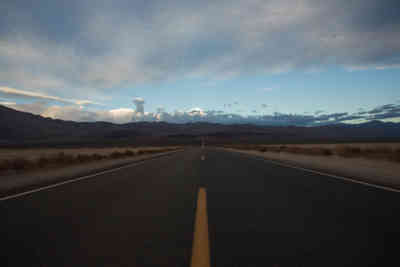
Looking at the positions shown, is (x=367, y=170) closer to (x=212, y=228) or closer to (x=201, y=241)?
(x=212, y=228)

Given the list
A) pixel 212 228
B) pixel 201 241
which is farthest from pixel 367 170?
pixel 201 241

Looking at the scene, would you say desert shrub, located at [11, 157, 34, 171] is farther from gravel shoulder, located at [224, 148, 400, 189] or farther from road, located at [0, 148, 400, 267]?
gravel shoulder, located at [224, 148, 400, 189]

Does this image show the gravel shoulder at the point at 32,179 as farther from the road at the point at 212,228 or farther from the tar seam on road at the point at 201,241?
the tar seam on road at the point at 201,241

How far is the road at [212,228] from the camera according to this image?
2.68m

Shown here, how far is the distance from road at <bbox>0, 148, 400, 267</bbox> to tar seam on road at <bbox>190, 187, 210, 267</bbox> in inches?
2.9

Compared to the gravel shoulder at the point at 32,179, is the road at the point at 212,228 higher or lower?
higher

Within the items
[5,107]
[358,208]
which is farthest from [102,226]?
[5,107]

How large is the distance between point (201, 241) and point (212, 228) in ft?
1.71

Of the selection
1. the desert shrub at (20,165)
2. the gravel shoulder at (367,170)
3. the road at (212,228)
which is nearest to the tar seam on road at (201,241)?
the road at (212,228)

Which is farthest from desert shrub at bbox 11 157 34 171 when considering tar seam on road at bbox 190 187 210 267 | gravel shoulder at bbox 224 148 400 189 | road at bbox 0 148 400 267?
gravel shoulder at bbox 224 148 400 189

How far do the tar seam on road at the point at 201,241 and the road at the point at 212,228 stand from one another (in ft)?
0.24

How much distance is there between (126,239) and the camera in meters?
3.21

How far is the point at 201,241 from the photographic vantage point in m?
3.04

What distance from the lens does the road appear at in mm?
2682
